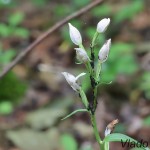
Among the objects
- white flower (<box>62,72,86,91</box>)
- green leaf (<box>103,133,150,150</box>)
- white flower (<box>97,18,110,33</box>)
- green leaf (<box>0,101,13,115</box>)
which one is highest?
green leaf (<box>0,101,13,115</box>)

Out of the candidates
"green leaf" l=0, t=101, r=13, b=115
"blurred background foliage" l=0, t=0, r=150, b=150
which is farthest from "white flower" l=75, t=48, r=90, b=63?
"green leaf" l=0, t=101, r=13, b=115

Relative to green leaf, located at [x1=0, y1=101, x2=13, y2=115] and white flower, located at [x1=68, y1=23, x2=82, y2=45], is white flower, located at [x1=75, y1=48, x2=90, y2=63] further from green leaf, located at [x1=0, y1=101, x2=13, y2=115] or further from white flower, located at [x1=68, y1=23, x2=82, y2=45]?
green leaf, located at [x1=0, y1=101, x2=13, y2=115]

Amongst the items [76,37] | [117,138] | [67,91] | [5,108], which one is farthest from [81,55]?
[67,91]

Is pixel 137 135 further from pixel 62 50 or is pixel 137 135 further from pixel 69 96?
pixel 62 50

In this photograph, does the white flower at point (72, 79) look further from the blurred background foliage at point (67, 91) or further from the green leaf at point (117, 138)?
the blurred background foliage at point (67, 91)

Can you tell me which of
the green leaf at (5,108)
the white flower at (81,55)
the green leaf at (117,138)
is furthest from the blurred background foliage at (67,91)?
the white flower at (81,55)

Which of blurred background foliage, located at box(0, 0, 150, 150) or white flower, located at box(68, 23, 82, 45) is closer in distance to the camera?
white flower, located at box(68, 23, 82, 45)

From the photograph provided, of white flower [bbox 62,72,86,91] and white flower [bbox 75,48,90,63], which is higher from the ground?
white flower [bbox 75,48,90,63]

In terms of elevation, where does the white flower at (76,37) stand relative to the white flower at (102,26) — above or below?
below

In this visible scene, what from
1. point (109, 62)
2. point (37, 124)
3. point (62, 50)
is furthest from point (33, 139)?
point (62, 50)
